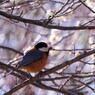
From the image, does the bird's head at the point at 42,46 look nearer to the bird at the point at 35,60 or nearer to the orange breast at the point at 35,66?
the bird at the point at 35,60

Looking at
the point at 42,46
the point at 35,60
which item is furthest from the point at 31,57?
the point at 42,46

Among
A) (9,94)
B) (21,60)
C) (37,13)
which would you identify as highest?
(37,13)

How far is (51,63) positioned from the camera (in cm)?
572

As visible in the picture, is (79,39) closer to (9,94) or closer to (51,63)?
(51,63)

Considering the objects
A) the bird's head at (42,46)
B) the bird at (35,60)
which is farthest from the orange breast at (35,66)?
the bird's head at (42,46)

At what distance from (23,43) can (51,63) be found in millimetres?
1378

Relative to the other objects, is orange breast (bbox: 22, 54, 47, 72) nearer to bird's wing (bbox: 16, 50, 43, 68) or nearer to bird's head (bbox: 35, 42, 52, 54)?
bird's wing (bbox: 16, 50, 43, 68)

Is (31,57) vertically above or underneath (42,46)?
underneath

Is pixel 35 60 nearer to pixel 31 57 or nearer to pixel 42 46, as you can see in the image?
pixel 31 57

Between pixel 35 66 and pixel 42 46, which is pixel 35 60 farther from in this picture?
pixel 42 46

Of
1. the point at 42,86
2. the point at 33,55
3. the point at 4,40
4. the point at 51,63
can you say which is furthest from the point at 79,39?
the point at 42,86

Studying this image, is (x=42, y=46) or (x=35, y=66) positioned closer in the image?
(x=35, y=66)

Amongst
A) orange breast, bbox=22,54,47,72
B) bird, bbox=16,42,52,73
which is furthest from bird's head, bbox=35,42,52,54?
orange breast, bbox=22,54,47,72

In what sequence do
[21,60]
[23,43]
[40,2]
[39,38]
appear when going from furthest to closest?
[23,43]
[39,38]
[40,2]
[21,60]
